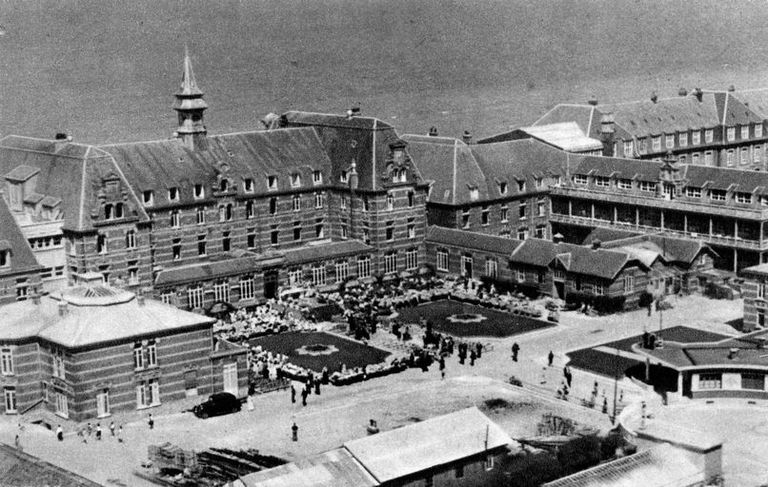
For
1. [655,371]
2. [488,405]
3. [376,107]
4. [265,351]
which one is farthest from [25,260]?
[376,107]

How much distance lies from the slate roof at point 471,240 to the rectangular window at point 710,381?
105ft

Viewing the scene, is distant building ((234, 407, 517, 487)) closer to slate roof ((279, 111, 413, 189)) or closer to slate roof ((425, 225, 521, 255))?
slate roof ((425, 225, 521, 255))

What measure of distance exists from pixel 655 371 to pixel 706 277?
84.0 ft

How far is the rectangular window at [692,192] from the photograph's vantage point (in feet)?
344

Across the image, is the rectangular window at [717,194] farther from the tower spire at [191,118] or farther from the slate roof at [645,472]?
the slate roof at [645,472]

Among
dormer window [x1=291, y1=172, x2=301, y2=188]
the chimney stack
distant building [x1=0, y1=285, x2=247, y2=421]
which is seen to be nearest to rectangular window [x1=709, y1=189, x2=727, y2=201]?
the chimney stack

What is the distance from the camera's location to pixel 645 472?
49.2 m

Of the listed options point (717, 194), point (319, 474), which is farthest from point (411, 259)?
point (319, 474)

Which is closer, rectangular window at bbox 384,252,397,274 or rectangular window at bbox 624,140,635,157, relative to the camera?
rectangular window at bbox 384,252,397,274

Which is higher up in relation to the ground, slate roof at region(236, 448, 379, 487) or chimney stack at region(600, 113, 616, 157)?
chimney stack at region(600, 113, 616, 157)

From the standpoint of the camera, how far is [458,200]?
105250 mm

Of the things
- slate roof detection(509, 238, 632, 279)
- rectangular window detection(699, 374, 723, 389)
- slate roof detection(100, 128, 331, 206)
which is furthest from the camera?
slate roof detection(100, 128, 331, 206)

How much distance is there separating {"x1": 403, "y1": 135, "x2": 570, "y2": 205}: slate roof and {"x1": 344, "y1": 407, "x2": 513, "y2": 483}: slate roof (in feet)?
165

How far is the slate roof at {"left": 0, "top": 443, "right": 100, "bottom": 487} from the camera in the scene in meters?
56.0
